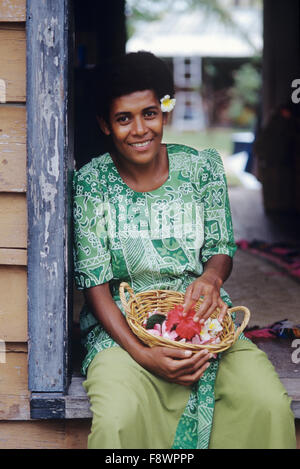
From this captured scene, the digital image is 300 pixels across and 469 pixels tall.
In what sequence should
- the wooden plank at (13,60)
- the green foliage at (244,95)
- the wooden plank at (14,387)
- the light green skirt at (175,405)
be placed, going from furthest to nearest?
the green foliage at (244,95), the wooden plank at (14,387), the wooden plank at (13,60), the light green skirt at (175,405)

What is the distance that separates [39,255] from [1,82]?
2.19 ft

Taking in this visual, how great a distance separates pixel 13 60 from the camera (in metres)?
2.26

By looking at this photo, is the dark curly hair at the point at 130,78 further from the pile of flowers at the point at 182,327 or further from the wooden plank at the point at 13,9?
the pile of flowers at the point at 182,327

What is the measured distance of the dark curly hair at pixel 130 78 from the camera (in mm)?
2385

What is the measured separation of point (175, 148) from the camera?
261 centimetres

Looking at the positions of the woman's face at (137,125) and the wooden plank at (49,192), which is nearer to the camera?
the wooden plank at (49,192)

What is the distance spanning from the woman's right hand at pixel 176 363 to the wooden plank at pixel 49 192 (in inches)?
15.7

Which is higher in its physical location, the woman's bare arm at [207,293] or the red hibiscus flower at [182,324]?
the woman's bare arm at [207,293]

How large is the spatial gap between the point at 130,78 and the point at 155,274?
79 centimetres

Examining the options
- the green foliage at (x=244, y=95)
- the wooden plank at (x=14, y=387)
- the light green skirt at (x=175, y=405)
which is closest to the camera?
the light green skirt at (x=175, y=405)

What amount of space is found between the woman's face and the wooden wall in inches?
14.6

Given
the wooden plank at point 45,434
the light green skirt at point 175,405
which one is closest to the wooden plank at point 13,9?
the light green skirt at point 175,405

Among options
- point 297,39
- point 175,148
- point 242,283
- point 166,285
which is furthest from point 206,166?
point 297,39

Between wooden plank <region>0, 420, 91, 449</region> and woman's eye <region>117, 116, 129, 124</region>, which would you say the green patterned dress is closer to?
woman's eye <region>117, 116, 129, 124</region>
